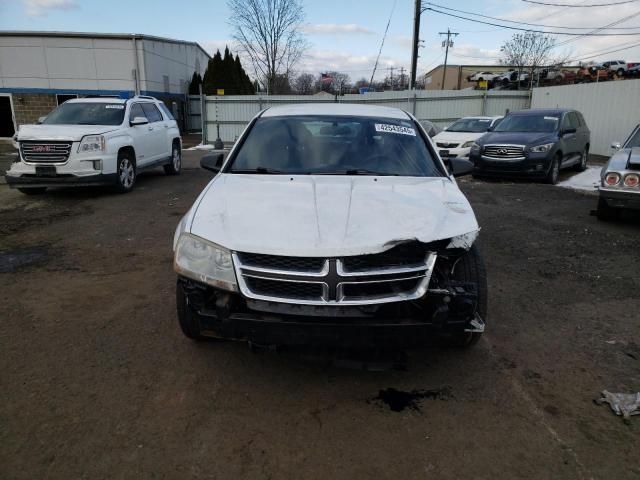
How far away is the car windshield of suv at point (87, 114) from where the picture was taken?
9.68 metres

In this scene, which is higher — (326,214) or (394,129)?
(394,129)

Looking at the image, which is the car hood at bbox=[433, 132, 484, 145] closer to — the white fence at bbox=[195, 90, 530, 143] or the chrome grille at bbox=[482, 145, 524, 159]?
the chrome grille at bbox=[482, 145, 524, 159]

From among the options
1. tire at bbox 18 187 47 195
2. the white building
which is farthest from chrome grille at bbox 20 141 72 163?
the white building

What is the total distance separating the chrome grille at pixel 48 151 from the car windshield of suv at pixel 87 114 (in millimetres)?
1061

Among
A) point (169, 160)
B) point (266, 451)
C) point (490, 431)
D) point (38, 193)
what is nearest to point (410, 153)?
point (490, 431)

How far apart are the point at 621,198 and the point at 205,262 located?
6406 mm

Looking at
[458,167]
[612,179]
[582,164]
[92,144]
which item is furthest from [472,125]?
[458,167]

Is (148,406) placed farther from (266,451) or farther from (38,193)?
(38,193)

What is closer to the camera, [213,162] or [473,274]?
[473,274]

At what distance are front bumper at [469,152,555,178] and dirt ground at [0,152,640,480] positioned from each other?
6491mm

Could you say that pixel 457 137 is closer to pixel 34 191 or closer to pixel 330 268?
pixel 34 191

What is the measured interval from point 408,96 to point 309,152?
20.0 meters

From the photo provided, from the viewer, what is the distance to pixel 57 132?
880cm

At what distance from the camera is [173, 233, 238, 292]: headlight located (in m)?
2.72
